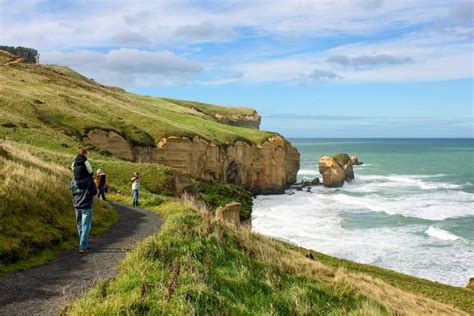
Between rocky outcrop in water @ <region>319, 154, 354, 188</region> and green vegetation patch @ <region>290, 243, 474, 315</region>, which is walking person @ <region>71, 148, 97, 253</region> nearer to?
green vegetation patch @ <region>290, 243, 474, 315</region>

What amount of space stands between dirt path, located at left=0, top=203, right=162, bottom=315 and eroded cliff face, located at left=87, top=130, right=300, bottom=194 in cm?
3958

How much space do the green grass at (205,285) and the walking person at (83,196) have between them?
212 cm

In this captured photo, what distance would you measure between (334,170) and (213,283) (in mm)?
90996

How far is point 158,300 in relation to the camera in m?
7.97

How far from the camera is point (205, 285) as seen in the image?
891 centimetres

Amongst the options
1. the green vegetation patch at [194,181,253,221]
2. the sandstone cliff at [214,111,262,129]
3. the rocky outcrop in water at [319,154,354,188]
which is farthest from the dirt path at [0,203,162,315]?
the sandstone cliff at [214,111,262,129]

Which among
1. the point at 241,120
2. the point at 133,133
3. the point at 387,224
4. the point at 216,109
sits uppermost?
the point at 216,109

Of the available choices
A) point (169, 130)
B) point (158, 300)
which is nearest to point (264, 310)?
point (158, 300)

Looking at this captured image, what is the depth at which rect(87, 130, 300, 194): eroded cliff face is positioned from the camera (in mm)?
53688

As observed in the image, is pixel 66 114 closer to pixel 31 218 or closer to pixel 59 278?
pixel 31 218

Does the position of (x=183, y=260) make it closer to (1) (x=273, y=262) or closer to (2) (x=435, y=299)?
(1) (x=273, y=262)

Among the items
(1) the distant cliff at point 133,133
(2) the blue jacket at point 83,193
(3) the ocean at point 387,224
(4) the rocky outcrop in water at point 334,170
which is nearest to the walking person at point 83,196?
(2) the blue jacket at point 83,193

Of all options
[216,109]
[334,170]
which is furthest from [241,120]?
[334,170]

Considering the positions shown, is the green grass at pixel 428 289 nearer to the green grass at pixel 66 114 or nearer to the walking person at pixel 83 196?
the walking person at pixel 83 196
